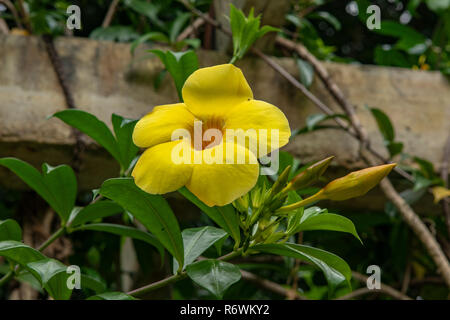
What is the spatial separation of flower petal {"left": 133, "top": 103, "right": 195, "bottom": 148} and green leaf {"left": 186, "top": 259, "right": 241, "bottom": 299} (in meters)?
0.17

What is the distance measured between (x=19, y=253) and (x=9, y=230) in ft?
0.28

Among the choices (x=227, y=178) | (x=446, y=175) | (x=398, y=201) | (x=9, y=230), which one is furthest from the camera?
(x=446, y=175)

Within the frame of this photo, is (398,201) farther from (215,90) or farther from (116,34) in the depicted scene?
(116,34)

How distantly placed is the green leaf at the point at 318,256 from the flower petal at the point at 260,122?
0.48 ft

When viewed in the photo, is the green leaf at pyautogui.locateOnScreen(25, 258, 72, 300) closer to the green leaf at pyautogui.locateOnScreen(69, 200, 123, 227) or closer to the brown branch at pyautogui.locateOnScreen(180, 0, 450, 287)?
the green leaf at pyautogui.locateOnScreen(69, 200, 123, 227)

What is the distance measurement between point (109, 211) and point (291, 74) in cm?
81

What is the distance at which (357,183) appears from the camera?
472mm

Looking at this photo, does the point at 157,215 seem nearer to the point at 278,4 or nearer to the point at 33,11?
the point at 278,4

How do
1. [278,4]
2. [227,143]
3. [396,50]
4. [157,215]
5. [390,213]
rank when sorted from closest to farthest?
[227,143] < [157,215] < [278,4] < [390,213] < [396,50]

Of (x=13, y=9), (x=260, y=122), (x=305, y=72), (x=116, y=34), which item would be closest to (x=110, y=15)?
(x=116, y=34)

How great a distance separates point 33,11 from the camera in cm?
154

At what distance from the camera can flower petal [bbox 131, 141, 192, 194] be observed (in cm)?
46

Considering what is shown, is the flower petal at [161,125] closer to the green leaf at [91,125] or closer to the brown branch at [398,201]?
the green leaf at [91,125]
